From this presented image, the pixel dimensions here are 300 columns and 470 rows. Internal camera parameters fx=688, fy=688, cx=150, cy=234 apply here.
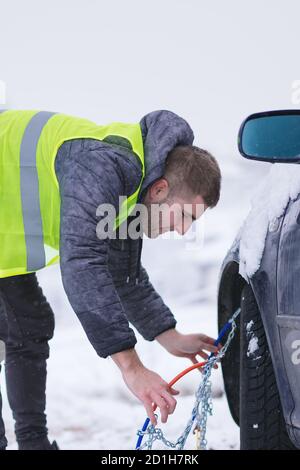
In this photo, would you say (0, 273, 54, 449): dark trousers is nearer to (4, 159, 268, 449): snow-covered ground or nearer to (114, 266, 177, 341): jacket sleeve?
(114, 266, 177, 341): jacket sleeve

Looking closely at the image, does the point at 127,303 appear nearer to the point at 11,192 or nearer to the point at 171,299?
the point at 11,192

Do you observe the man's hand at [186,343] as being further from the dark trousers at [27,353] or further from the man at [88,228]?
the dark trousers at [27,353]

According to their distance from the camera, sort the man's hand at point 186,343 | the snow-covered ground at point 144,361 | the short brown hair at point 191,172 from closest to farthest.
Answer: the short brown hair at point 191,172 → the man's hand at point 186,343 → the snow-covered ground at point 144,361

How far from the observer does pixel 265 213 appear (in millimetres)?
2068

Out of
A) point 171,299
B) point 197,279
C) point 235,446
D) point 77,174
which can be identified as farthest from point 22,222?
point 197,279

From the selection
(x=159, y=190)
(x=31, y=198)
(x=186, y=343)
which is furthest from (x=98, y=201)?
(x=186, y=343)

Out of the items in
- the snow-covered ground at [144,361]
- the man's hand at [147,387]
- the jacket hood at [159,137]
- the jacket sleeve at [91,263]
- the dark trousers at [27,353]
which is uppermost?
the jacket hood at [159,137]

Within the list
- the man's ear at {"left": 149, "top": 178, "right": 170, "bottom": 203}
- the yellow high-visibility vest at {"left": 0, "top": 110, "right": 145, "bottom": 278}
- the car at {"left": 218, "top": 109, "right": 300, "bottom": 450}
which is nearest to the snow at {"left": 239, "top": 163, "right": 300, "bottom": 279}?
the car at {"left": 218, "top": 109, "right": 300, "bottom": 450}

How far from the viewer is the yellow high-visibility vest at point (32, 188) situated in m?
2.26

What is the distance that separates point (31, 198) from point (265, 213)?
30.7 inches

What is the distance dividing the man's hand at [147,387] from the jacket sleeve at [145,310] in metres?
0.69

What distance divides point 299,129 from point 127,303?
1.16m

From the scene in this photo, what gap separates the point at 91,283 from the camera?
76.8 inches

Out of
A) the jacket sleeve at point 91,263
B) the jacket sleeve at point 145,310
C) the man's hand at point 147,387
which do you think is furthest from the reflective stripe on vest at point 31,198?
the man's hand at point 147,387
